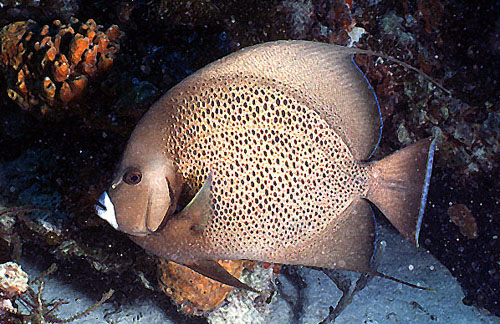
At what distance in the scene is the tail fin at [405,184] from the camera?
1.90 metres

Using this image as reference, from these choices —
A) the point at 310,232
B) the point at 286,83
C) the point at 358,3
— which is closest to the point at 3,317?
the point at 310,232

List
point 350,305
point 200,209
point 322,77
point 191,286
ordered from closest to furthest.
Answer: point 200,209 < point 322,77 < point 191,286 < point 350,305

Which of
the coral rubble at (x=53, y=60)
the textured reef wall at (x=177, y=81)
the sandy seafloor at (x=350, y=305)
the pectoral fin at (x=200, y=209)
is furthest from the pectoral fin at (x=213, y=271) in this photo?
the coral rubble at (x=53, y=60)

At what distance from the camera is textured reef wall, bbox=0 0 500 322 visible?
300 cm

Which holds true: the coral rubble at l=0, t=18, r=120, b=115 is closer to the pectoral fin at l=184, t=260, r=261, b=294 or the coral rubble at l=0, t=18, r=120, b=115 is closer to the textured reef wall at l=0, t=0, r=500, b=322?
the textured reef wall at l=0, t=0, r=500, b=322

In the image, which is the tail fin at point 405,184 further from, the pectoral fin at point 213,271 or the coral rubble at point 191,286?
the coral rubble at point 191,286

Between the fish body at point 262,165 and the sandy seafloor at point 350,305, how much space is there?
1791 millimetres

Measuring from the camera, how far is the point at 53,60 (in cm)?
297

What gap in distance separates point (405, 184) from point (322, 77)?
70 centimetres

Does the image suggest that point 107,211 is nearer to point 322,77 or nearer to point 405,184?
point 322,77

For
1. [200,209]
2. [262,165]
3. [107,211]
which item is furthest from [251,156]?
[107,211]

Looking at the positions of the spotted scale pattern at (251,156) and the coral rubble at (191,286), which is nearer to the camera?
the spotted scale pattern at (251,156)

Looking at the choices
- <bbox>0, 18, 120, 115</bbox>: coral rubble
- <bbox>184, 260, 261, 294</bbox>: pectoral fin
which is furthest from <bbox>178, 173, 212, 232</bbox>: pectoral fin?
<bbox>0, 18, 120, 115</bbox>: coral rubble

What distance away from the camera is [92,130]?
3.19 meters
